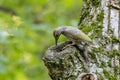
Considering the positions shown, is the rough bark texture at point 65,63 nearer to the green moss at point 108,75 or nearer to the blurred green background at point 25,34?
the green moss at point 108,75

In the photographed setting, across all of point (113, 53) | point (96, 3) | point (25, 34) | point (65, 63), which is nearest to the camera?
point (65, 63)

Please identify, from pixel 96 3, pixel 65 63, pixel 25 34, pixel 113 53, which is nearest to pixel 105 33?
pixel 113 53

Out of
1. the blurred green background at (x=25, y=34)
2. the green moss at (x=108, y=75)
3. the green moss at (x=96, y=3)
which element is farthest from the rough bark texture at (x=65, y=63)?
the blurred green background at (x=25, y=34)

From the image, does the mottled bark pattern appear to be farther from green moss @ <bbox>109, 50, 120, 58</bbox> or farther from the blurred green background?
the blurred green background

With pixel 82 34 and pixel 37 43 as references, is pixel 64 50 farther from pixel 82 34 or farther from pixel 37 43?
pixel 37 43

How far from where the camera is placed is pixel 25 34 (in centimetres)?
726

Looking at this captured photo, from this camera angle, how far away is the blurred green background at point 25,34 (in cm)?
653

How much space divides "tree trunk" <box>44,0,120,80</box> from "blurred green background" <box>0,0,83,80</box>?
2.87 m

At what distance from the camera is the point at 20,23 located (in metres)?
6.69

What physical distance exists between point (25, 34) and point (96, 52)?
446 cm

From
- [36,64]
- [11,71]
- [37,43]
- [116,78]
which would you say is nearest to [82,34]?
[116,78]

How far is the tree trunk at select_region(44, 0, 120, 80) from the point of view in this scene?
277 centimetres

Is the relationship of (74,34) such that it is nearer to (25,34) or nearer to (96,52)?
(96,52)

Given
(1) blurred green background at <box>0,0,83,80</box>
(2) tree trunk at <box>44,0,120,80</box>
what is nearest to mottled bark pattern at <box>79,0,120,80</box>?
(2) tree trunk at <box>44,0,120,80</box>
